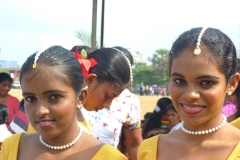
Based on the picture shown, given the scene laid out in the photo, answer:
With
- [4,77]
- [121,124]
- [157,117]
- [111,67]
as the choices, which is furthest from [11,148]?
[4,77]

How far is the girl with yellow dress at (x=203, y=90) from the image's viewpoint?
1.97m

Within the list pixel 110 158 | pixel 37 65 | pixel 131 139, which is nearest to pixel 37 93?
pixel 37 65

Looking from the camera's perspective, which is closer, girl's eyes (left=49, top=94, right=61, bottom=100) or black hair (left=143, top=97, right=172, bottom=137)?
girl's eyes (left=49, top=94, right=61, bottom=100)

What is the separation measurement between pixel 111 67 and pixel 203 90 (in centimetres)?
111

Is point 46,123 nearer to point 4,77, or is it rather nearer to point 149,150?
point 149,150

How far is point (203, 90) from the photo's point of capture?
6.42 feet

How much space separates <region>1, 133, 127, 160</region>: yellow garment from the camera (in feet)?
7.23

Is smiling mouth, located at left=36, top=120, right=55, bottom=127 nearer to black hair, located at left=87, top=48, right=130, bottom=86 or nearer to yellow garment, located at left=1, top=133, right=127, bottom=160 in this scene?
yellow garment, located at left=1, top=133, right=127, bottom=160

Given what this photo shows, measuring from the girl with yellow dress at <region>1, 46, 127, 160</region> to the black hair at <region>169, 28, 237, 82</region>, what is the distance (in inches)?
22.5

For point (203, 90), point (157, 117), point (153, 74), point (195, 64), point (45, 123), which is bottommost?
point (153, 74)

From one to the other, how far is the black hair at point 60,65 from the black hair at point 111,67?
0.61 meters

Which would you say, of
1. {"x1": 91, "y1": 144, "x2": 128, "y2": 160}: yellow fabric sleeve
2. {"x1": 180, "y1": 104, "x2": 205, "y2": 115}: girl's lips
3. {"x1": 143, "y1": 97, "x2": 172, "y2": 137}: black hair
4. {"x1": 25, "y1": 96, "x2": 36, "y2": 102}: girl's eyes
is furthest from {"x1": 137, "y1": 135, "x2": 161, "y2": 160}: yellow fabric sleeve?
{"x1": 143, "y1": 97, "x2": 172, "y2": 137}: black hair

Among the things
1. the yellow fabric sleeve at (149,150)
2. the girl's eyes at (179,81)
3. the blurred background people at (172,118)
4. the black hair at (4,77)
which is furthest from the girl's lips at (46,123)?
the black hair at (4,77)

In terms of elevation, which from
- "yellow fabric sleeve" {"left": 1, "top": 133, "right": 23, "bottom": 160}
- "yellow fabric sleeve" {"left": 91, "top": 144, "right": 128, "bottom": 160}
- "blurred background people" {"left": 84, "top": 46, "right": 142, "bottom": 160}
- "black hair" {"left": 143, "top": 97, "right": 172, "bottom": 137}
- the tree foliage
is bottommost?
the tree foliage
